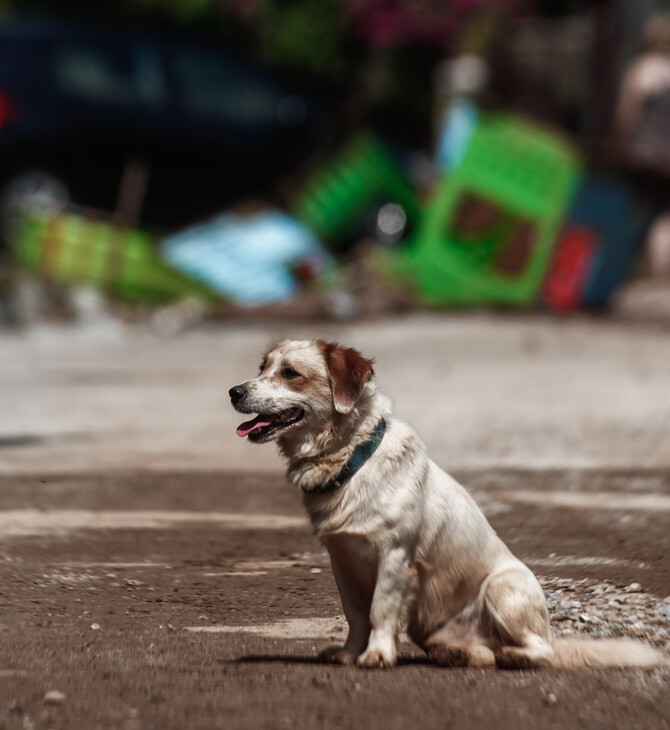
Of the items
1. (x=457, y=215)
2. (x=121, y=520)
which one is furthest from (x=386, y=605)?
(x=457, y=215)

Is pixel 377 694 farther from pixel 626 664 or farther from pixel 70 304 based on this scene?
pixel 70 304

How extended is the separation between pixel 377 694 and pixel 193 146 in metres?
14.4

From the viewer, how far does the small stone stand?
3957mm

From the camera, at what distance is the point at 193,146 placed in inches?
705

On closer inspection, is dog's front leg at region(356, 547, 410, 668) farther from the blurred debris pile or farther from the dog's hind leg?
the blurred debris pile

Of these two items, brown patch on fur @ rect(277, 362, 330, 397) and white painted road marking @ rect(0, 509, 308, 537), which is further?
white painted road marking @ rect(0, 509, 308, 537)

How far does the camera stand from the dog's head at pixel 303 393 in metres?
4.53

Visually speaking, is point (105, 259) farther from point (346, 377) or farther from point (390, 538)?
point (390, 538)

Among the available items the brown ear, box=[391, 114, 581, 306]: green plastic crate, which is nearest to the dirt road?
the brown ear

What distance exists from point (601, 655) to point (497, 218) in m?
10.3

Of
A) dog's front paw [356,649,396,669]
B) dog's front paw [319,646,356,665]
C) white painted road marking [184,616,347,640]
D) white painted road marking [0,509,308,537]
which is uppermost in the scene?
dog's front paw [356,649,396,669]

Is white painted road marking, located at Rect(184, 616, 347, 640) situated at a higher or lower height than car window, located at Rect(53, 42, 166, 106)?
lower

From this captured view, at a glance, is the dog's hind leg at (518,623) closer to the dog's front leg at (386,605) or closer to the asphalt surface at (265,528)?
the asphalt surface at (265,528)

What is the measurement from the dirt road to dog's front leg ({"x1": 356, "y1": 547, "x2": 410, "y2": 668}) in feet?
0.19
